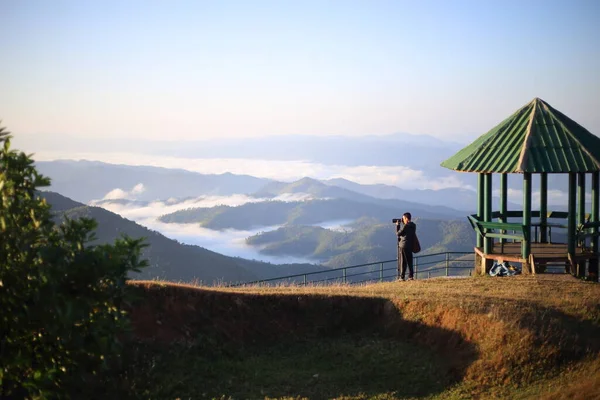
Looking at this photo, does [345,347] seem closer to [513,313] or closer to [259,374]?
[259,374]

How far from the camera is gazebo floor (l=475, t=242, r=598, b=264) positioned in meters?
22.5

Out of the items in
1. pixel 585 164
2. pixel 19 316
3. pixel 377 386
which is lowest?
pixel 377 386

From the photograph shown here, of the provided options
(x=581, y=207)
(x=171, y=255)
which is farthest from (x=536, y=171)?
(x=171, y=255)

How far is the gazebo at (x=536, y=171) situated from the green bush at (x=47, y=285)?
605 inches

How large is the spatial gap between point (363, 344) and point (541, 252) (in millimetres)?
8980

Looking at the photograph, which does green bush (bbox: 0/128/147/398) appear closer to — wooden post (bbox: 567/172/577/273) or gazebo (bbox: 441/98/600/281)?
gazebo (bbox: 441/98/600/281)

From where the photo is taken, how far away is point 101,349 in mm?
9852

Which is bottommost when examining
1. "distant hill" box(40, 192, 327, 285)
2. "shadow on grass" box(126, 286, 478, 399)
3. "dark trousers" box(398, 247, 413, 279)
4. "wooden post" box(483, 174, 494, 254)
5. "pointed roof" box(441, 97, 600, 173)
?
"distant hill" box(40, 192, 327, 285)

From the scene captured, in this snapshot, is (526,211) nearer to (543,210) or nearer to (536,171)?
(536,171)

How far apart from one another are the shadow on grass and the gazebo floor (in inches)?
254

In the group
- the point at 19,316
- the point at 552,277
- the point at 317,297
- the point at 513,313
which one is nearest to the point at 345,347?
the point at 317,297

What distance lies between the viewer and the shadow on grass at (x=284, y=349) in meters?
15.2

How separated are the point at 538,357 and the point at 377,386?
3.97m

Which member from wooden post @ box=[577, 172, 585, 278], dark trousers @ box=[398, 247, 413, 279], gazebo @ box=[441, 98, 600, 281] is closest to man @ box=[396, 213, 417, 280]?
dark trousers @ box=[398, 247, 413, 279]
